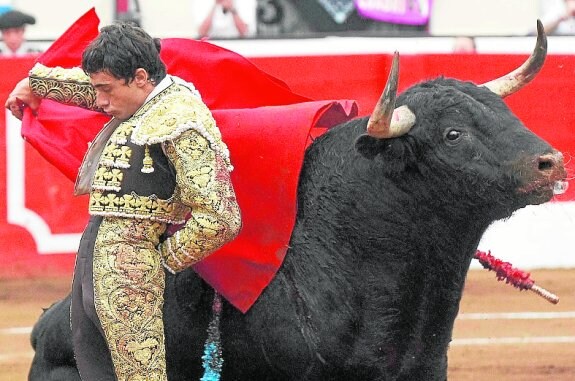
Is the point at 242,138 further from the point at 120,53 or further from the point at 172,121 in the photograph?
the point at 120,53

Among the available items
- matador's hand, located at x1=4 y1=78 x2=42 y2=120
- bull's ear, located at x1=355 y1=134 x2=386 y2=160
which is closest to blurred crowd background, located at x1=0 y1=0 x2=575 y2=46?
matador's hand, located at x1=4 y1=78 x2=42 y2=120

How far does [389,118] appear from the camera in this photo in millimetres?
3814

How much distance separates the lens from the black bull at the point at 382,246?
388 cm

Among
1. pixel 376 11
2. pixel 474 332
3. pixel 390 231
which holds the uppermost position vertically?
pixel 390 231

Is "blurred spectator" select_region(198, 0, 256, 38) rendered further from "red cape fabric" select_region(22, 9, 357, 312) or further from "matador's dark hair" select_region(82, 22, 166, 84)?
"matador's dark hair" select_region(82, 22, 166, 84)

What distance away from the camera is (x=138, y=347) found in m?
3.75

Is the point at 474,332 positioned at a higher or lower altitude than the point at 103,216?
lower

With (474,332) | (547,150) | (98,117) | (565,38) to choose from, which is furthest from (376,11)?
(547,150)

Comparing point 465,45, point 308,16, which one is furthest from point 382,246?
point 308,16

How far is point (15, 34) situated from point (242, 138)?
194 inches

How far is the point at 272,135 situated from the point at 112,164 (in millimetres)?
651

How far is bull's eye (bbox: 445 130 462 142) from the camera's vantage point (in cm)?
386

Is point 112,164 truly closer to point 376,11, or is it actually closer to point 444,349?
point 444,349

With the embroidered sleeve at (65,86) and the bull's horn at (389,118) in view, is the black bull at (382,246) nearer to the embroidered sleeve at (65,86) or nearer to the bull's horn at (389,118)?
the bull's horn at (389,118)
